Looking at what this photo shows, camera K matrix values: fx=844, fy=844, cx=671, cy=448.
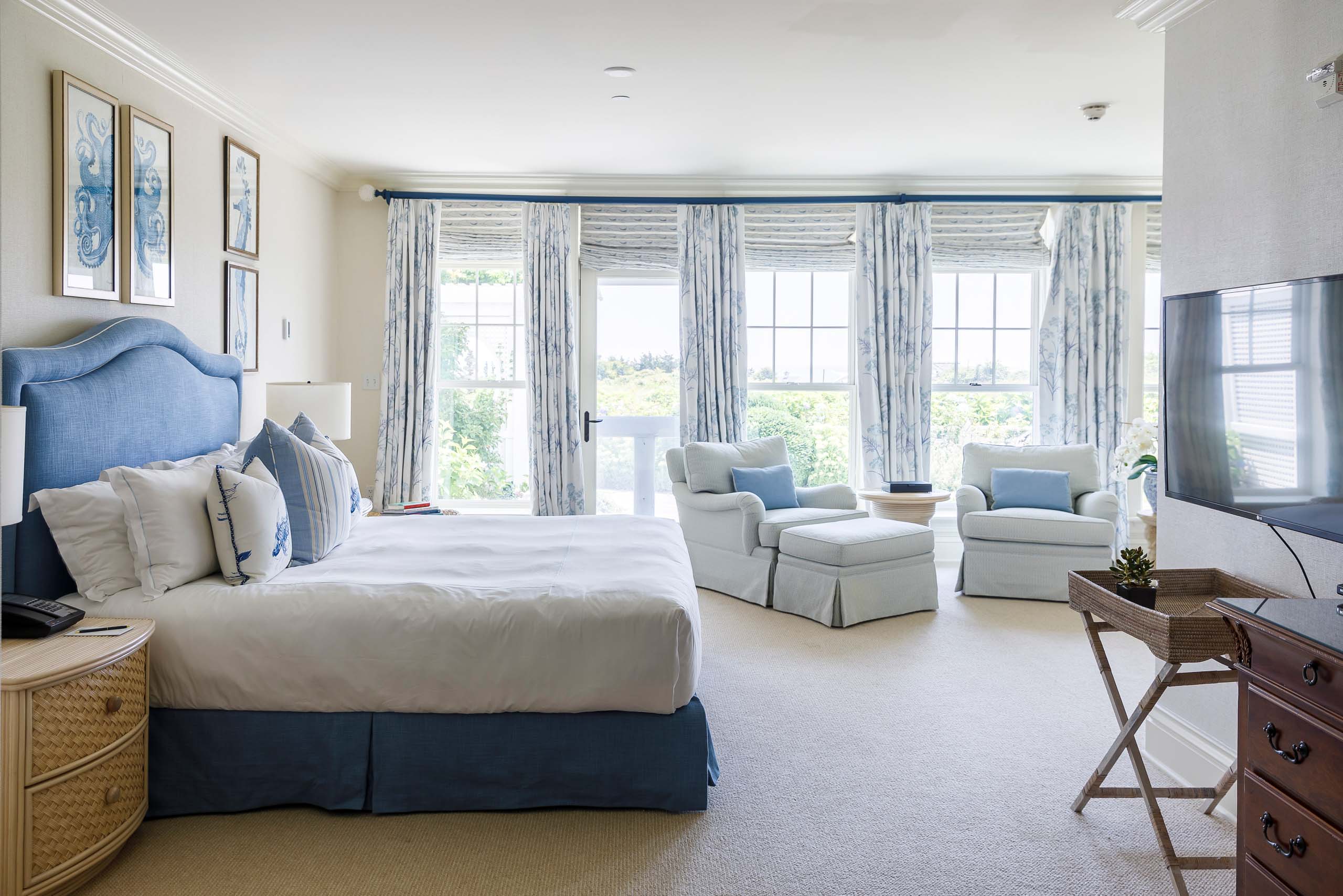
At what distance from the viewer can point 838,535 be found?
4.46 meters

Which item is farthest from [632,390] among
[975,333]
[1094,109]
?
[1094,109]

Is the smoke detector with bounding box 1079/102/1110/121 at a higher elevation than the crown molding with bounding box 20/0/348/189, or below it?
higher

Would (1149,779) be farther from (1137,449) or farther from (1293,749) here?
(1137,449)

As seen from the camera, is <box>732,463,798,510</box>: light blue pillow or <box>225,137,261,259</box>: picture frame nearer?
<box>225,137,261,259</box>: picture frame

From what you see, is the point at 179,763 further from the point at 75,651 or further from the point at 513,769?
the point at 513,769

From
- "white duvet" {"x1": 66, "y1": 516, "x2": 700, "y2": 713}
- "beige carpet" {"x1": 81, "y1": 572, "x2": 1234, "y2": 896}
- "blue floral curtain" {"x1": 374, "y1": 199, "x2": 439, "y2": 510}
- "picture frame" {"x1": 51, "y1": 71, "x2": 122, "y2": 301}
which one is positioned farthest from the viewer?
"blue floral curtain" {"x1": 374, "y1": 199, "x2": 439, "y2": 510}

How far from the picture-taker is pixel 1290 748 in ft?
5.29

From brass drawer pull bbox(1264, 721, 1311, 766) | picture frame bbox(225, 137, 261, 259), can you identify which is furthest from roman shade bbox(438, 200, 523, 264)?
brass drawer pull bbox(1264, 721, 1311, 766)

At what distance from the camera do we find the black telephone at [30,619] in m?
2.19

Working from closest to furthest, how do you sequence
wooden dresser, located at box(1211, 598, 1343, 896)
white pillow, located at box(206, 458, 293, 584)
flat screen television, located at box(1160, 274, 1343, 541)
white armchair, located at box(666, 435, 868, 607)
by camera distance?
wooden dresser, located at box(1211, 598, 1343, 896) → flat screen television, located at box(1160, 274, 1343, 541) → white pillow, located at box(206, 458, 293, 584) → white armchair, located at box(666, 435, 868, 607)

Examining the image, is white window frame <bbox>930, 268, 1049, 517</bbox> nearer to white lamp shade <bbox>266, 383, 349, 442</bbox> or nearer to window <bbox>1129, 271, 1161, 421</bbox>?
window <bbox>1129, 271, 1161, 421</bbox>

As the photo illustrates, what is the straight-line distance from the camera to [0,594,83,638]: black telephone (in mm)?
2191

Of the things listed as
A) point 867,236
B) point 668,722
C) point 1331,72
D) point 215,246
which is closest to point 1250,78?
point 1331,72

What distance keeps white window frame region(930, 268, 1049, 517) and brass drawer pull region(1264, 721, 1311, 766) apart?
4.37 metres
